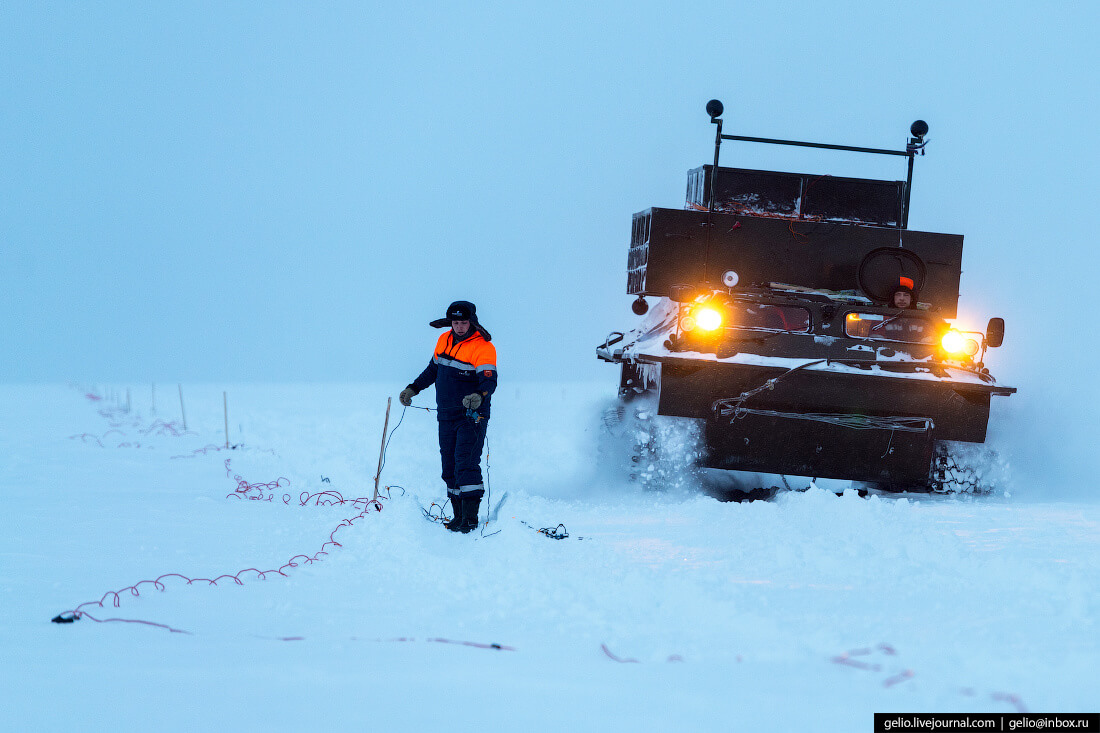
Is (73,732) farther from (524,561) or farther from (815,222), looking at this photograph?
(815,222)

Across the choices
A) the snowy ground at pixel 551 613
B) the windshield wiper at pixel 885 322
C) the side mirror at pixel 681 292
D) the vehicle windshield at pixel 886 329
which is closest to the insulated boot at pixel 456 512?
the snowy ground at pixel 551 613

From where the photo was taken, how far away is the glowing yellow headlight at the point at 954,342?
25.1 ft

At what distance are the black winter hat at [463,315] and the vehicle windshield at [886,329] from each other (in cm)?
327

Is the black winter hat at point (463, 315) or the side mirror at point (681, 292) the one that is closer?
the black winter hat at point (463, 315)

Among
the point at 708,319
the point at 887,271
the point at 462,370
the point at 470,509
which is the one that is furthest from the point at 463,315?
the point at 887,271

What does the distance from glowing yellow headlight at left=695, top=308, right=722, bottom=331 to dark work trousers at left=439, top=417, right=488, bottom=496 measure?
213cm

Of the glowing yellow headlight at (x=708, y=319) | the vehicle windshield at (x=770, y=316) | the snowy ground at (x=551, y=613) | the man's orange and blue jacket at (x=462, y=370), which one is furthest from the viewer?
the vehicle windshield at (x=770, y=316)

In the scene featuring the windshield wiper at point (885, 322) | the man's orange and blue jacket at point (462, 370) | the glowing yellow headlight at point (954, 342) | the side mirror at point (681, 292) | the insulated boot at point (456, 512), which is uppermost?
the side mirror at point (681, 292)

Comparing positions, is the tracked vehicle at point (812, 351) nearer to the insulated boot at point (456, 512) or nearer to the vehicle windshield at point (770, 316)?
the vehicle windshield at point (770, 316)

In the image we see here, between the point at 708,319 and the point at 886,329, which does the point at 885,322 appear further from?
the point at 708,319

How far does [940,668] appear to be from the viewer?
128 inches

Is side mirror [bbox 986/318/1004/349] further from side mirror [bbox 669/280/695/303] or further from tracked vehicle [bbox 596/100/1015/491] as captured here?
side mirror [bbox 669/280/695/303]

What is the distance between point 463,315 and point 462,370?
1.29 ft

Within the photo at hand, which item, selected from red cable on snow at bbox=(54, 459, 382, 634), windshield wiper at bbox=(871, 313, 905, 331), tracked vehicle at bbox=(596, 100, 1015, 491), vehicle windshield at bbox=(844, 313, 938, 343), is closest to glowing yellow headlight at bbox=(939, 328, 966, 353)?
tracked vehicle at bbox=(596, 100, 1015, 491)
